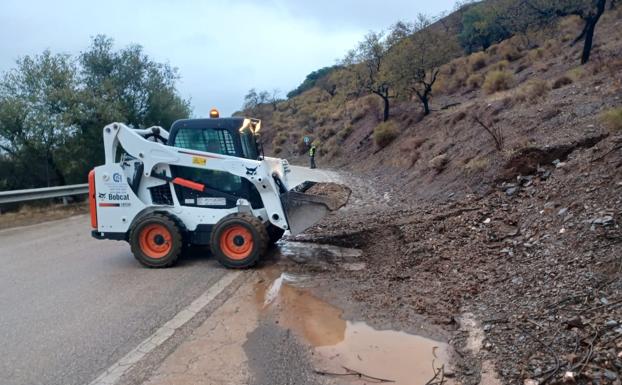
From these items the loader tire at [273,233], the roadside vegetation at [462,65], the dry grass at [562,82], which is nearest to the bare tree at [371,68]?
the roadside vegetation at [462,65]

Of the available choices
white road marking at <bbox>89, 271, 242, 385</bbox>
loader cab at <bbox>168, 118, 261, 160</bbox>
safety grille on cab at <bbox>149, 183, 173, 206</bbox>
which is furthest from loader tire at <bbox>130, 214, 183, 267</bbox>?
loader cab at <bbox>168, 118, 261, 160</bbox>

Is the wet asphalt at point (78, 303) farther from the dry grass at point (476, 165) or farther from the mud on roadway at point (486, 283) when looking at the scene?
the dry grass at point (476, 165)

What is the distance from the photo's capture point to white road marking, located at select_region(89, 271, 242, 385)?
4.32 metres

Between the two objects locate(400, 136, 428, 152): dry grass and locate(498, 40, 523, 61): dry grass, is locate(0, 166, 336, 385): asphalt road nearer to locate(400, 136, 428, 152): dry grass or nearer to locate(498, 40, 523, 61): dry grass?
locate(400, 136, 428, 152): dry grass

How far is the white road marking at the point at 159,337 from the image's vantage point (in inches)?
170

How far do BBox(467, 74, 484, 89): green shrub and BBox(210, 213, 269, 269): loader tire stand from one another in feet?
75.5

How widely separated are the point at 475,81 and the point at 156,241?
79.2 ft

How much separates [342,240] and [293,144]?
43.8 m

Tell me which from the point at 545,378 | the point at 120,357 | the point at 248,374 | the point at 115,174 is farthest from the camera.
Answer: the point at 115,174

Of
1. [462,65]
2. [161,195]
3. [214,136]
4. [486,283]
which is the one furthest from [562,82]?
[462,65]

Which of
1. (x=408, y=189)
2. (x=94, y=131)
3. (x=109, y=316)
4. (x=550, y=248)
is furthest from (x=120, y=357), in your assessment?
(x=94, y=131)

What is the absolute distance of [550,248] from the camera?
19.7ft

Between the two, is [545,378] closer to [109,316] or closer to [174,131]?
[109,316]

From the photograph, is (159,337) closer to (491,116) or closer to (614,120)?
(614,120)
